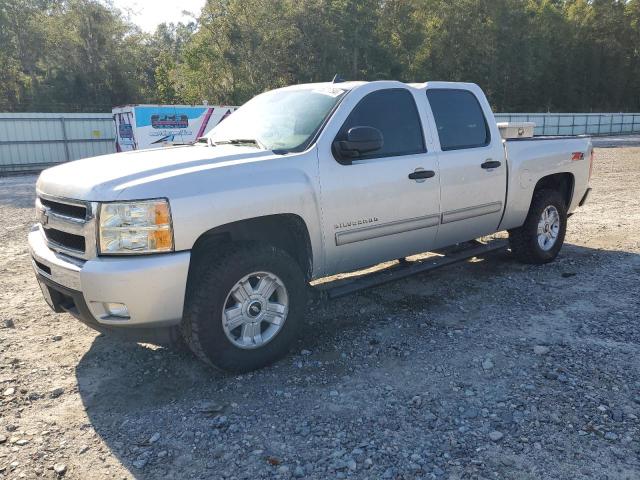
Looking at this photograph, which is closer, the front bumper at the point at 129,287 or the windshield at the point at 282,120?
the front bumper at the point at 129,287

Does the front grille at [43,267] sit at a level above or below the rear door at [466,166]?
below

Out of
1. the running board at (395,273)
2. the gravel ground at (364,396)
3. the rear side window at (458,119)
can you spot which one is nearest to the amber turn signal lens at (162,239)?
the gravel ground at (364,396)

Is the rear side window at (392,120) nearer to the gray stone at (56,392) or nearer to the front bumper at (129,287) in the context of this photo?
the front bumper at (129,287)

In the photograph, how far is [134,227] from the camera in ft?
10.5

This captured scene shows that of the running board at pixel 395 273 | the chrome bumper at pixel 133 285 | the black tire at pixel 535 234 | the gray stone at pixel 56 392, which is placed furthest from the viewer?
the black tire at pixel 535 234

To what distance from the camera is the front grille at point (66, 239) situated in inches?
134

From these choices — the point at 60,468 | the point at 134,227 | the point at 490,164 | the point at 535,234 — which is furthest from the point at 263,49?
the point at 60,468

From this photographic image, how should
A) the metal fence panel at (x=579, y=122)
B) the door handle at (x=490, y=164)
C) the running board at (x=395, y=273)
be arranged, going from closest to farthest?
the running board at (x=395, y=273), the door handle at (x=490, y=164), the metal fence panel at (x=579, y=122)

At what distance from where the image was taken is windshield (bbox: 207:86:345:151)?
420cm

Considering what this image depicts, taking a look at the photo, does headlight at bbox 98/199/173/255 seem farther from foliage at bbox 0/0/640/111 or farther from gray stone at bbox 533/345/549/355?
foliage at bbox 0/0/640/111

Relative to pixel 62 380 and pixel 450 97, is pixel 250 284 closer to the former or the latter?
pixel 62 380

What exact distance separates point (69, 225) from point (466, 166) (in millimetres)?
3437

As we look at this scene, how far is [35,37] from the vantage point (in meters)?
36.8

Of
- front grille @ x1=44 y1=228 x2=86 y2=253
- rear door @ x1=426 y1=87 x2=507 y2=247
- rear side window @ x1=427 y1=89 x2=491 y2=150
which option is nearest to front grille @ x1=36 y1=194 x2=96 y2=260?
front grille @ x1=44 y1=228 x2=86 y2=253
